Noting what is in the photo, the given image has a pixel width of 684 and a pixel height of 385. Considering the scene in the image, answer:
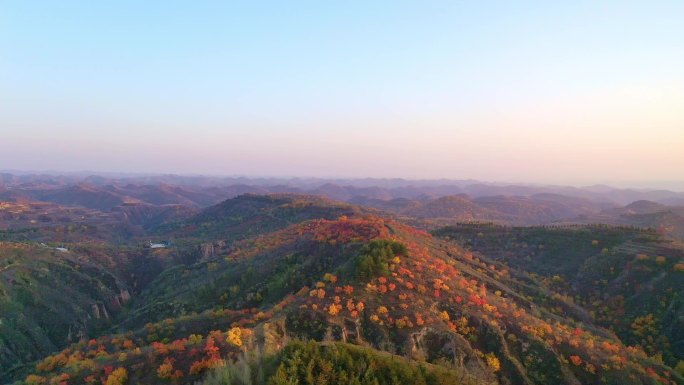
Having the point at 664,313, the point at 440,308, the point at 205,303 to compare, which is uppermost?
the point at 440,308

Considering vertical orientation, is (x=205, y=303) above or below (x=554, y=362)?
below

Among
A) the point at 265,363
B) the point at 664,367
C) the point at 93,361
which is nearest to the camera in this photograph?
the point at 265,363

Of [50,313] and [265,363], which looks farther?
[50,313]

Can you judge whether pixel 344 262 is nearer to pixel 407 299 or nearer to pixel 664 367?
pixel 407 299

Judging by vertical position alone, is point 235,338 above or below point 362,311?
above

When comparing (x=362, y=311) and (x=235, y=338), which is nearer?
(x=235, y=338)

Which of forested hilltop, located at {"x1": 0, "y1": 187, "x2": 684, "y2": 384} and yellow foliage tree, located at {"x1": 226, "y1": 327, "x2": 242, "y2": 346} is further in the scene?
yellow foliage tree, located at {"x1": 226, "y1": 327, "x2": 242, "y2": 346}

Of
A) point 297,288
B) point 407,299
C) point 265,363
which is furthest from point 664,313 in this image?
point 265,363

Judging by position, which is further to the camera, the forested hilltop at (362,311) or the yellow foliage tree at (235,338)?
→ the yellow foliage tree at (235,338)

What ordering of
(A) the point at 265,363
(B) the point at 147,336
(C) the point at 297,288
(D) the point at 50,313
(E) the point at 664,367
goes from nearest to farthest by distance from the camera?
(A) the point at 265,363, (E) the point at 664,367, (B) the point at 147,336, (C) the point at 297,288, (D) the point at 50,313
